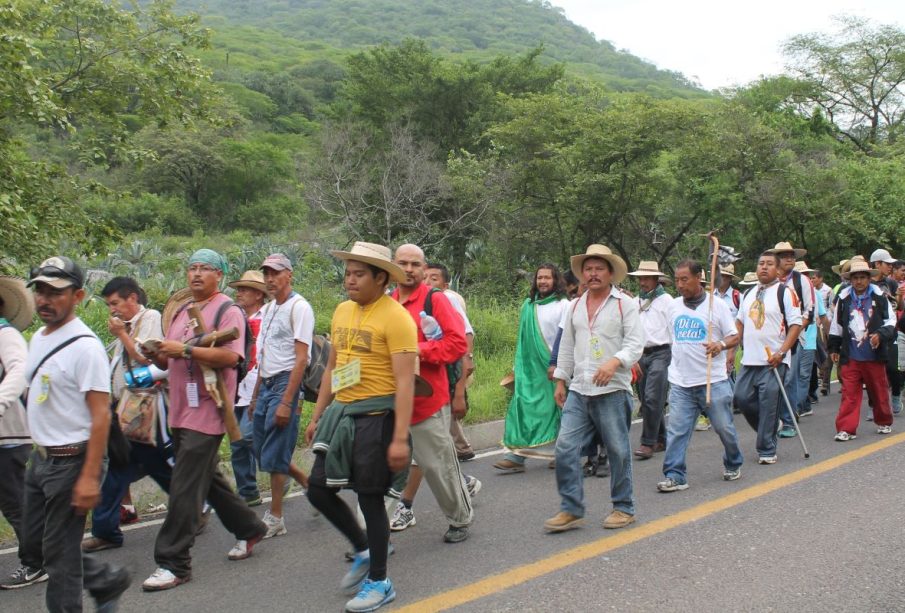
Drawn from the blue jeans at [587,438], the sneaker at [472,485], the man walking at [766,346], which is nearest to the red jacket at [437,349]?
the blue jeans at [587,438]

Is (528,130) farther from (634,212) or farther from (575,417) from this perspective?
(575,417)

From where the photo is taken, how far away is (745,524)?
5457 mm

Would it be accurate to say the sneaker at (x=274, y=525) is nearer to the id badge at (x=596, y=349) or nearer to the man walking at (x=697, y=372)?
the id badge at (x=596, y=349)

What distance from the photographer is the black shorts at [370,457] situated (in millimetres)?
4211

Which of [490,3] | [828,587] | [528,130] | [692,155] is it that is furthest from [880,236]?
[490,3]

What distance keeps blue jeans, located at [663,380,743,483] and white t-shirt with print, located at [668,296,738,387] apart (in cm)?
7

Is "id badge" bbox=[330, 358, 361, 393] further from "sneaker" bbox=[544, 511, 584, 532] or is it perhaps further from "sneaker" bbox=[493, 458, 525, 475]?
"sneaker" bbox=[493, 458, 525, 475]

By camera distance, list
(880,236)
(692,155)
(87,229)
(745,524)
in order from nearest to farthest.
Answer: (745,524) < (87,229) < (692,155) < (880,236)

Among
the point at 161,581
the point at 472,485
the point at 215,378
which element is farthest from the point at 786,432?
the point at 161,581

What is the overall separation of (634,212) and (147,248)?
1171 cm

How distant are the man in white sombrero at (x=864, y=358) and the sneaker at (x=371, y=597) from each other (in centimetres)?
580

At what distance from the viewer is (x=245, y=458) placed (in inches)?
240

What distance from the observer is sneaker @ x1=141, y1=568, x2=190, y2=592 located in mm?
4527

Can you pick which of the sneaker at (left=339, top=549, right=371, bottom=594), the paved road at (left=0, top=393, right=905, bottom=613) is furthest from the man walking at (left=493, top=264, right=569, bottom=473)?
the sneaker at (left=339, top=549, right=371, bottom=594)
